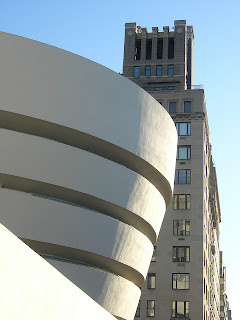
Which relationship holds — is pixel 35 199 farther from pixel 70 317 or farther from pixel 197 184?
pixel 197 184

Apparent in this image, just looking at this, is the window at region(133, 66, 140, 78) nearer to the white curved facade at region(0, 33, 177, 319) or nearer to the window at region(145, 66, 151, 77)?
the window at region(145, 66, 151, 77)

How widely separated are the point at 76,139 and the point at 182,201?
3608 cm

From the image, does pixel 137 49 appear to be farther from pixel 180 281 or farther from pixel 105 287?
pixel 105 287

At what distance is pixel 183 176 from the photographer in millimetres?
57656

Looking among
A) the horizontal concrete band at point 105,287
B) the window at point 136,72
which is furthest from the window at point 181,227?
the horizontal concrete band at point 105,287

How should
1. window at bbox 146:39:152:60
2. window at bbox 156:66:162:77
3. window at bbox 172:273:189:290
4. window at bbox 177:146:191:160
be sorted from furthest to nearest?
window at bbox 146:39:152:60 → window at bbox 156:66:162:77 → window at bbox 177:146:191:160 → window at bbox 172:273:189:290

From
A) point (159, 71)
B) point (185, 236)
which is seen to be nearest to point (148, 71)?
point (159, 71)

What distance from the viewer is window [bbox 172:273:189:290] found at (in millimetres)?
53000

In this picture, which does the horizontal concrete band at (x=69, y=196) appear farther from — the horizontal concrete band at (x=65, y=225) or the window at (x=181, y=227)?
the window at (x=181, y=227)

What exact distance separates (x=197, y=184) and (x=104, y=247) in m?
36.0

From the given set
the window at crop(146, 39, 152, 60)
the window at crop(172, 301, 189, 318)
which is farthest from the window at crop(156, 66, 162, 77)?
the window at crop(172, 301, 189, 318)

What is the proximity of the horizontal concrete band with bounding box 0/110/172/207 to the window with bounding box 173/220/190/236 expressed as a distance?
31.2 meters

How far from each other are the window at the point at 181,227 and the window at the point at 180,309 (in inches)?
257

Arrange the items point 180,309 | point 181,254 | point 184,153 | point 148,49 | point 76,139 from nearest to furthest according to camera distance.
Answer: point 76,139 < point 180,309 < point 181,254 < point 184,153 < point 148,49
